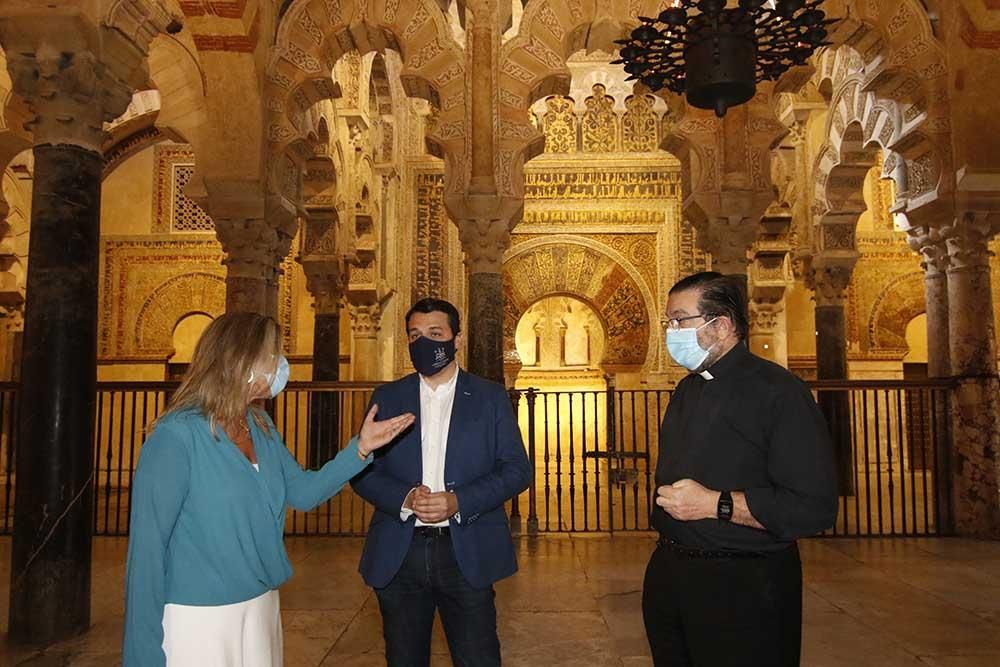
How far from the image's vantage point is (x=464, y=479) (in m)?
2.32

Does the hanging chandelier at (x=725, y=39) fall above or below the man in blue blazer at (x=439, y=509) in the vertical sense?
above

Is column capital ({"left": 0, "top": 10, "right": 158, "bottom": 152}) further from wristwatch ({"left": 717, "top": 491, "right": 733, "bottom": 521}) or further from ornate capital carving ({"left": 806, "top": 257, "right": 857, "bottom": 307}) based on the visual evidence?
ornate capital carving ({"left": 806, "top": 257, "right": 857, "bottom": 307})

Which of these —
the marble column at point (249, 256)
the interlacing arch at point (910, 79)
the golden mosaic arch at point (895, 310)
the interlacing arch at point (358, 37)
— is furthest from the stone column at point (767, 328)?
the marble column at point (249, 256)

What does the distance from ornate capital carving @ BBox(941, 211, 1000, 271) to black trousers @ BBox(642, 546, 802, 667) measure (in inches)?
232

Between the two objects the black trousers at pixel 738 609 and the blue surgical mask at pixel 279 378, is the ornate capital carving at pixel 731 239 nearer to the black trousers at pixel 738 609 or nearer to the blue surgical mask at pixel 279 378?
the black trousers at pixel 738 609

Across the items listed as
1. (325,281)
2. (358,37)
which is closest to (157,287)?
(325,281)

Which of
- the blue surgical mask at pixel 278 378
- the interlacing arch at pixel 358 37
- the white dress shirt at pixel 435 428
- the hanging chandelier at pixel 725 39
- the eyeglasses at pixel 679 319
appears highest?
the interlacing arch at pixel 358 37

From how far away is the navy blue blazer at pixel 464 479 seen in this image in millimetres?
2230

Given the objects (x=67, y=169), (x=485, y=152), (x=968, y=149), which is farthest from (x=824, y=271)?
(x=67, y=169)

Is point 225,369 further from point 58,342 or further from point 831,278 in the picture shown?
point 831,278

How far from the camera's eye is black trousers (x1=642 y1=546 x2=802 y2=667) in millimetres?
1775

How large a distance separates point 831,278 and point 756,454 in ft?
30.4

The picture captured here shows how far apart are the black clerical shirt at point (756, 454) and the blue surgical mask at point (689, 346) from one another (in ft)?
0.13

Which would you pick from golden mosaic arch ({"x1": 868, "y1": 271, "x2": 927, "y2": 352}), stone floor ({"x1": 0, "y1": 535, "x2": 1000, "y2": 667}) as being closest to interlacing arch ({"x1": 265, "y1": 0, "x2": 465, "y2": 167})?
stone floor ({"x1": 0, "y1": 535, "x2": 1000, "y2": 667})
